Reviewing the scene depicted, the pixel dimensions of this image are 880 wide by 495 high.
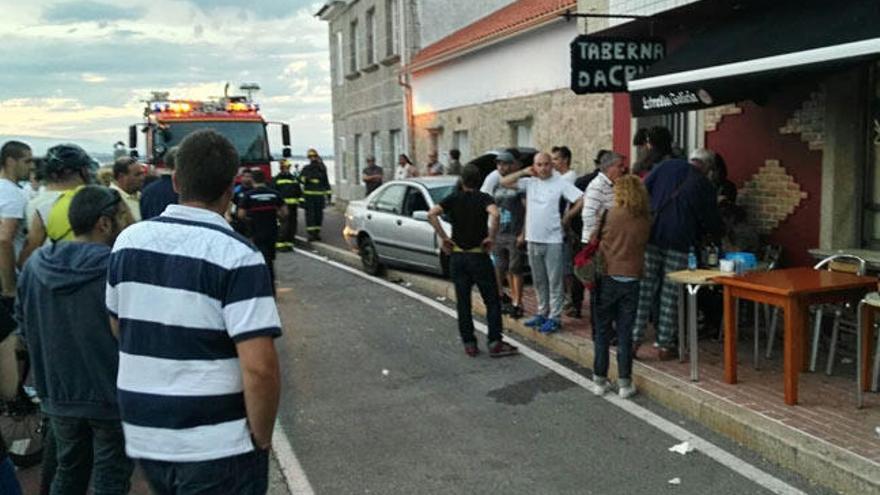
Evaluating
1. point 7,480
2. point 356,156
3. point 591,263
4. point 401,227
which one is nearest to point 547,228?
point 591,263

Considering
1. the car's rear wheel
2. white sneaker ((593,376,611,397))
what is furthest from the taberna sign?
the car's rear wheel

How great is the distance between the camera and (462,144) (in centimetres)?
1839

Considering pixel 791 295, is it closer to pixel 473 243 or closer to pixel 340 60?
pixel 473 243

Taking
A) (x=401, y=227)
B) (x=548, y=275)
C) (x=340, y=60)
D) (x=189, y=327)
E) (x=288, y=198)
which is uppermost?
(x=340, y=60)

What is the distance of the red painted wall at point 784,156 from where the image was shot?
7.65m

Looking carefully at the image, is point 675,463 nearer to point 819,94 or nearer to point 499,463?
point 499,463

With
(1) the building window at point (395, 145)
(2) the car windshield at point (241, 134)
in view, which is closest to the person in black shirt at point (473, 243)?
(2) the car windshield at point (241, 134)

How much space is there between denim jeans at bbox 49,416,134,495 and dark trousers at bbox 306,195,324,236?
13.5 meters

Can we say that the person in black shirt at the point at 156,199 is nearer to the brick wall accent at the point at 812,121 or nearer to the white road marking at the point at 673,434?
the white road marking at the point at 673,434

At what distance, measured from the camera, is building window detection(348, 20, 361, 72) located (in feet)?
86.1

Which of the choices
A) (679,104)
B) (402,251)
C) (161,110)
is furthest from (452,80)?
(679,104)

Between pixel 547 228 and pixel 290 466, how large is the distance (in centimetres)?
372

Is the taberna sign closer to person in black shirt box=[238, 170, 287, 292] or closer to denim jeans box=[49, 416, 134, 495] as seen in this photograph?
person in black shirt box=[238, 170, 287, 292]

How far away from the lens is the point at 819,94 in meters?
7.43
